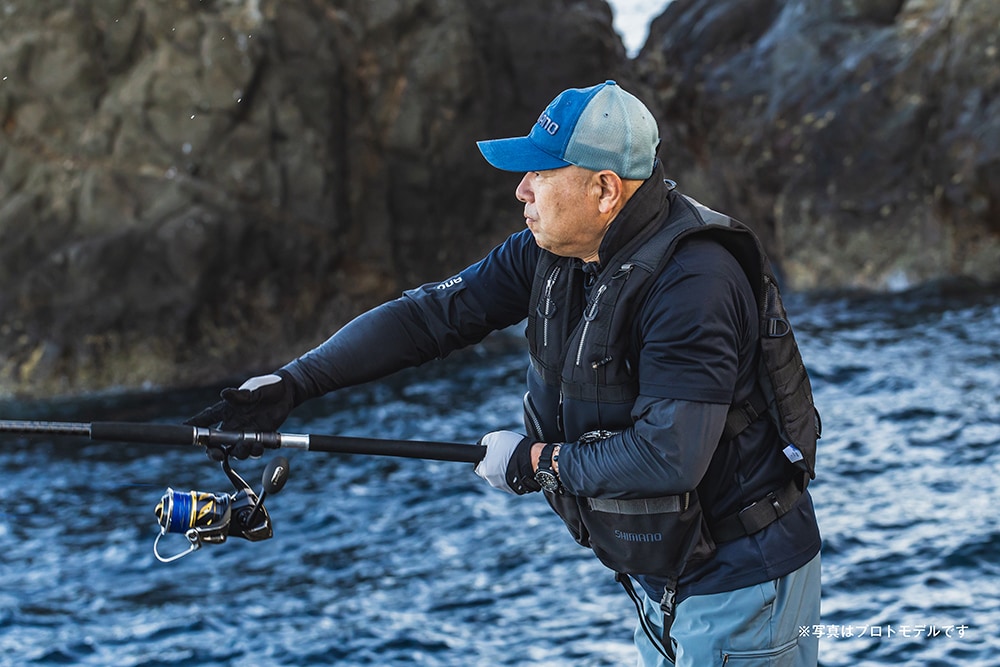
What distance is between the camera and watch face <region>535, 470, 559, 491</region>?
3.07 meters

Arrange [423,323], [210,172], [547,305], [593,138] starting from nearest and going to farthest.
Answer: [593,138], [547,305], [423,323], [210,172]

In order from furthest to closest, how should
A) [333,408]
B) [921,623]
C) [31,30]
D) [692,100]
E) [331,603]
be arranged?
[692,100] < [31,30] < [333,408] < [331,603] < [921,623]

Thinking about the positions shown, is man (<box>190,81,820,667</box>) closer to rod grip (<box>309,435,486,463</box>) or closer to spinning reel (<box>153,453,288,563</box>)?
rod grip (<box>309,435,486,463</box>)

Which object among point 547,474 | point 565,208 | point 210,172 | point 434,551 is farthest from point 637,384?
point 210,172

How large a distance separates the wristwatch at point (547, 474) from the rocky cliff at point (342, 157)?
34.1 ft

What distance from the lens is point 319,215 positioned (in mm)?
13859

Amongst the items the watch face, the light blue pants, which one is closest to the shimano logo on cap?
the watch face

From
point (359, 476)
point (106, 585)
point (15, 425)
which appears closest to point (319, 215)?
point (359, 476)

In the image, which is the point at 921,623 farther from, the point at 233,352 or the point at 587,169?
the point at 233,352

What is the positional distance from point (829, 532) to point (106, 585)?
4.45 meters

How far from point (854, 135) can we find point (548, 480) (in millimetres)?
14770

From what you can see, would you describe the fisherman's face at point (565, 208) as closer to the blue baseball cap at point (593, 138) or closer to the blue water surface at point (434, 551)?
the blue baseball cap at point (593, 138)

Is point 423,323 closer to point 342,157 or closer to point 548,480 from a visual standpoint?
point 548,480

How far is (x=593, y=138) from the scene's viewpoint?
299 cm
